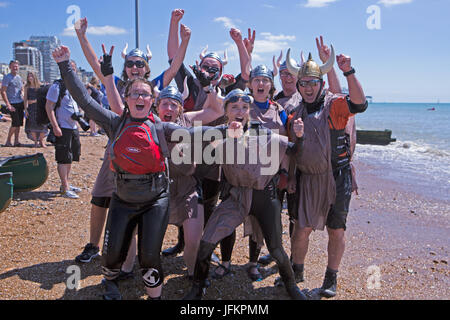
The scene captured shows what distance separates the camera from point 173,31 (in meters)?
4.94

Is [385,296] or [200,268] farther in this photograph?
[385,296]

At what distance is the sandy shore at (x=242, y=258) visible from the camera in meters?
3.96

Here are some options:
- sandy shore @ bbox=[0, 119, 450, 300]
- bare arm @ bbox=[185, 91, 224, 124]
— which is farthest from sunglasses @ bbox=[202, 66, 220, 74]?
sandy shore @ bbox=[0, 119, 450, 300]

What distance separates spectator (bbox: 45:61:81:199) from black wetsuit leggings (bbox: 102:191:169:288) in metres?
4.04

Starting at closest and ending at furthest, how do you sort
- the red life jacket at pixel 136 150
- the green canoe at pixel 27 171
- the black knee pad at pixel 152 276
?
1. the red life jacket at pixel 136 150
2. the black knee pad at pixel 152 276
3. the green canoe at pixel 27 171

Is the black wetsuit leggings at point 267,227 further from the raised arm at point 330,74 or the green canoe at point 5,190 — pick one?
the green canoe at point 5,190

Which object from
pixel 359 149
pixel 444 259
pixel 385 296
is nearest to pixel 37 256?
pixel 385 296

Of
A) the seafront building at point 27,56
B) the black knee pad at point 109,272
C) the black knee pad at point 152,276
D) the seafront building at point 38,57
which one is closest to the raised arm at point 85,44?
the black knee pad at point 109,272

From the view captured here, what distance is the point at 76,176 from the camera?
28.6ft

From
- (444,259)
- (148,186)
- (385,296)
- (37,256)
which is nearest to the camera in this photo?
(148,186)

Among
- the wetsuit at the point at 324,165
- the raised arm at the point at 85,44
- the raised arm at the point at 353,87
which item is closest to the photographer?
the raised arm at the point at 353,87

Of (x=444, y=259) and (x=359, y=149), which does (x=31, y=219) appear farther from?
(x=359, y=149)

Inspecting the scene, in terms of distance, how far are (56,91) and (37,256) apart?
3.22 meters

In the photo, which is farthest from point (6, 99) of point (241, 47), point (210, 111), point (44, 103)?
point (210, 111)
